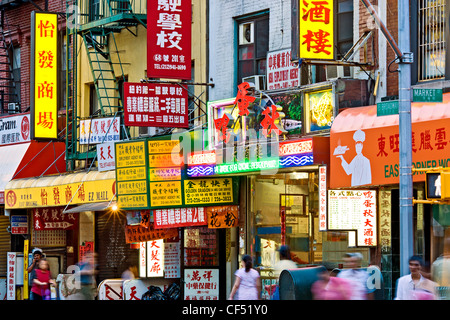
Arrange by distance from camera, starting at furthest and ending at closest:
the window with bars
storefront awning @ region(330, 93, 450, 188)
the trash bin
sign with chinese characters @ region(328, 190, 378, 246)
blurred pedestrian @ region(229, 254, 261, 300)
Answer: sign with chinese characters @ region(328, 190, 378, 246), the window with bars, the trash bin, storefront awning @ region(330, 93, 450, 188), blurred pedestrian @ region(229, 254, 261, 300)

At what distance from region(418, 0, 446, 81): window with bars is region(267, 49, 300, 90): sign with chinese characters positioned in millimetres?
3262

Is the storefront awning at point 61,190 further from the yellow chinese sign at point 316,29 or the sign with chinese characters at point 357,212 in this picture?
the yellow chinese sign at point 316,29

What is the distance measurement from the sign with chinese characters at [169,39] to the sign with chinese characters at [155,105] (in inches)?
16.8

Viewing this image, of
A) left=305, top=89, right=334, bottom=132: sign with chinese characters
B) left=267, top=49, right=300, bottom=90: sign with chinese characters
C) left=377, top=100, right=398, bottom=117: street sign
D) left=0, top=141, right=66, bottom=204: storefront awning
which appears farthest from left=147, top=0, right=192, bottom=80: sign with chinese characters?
left=377, top=100, right=398, bottom=117: street sign

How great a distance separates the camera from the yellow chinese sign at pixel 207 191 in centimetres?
A: 2186

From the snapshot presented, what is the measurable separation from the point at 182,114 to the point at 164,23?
87.6 inches

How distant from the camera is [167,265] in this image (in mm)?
23766

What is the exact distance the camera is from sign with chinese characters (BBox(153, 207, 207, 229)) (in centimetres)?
2205

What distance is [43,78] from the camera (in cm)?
2661

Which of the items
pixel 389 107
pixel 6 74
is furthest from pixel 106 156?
pixel 389 107

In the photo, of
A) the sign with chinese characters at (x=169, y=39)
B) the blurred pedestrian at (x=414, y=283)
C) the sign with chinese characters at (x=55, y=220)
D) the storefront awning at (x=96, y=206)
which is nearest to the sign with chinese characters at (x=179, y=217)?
the storefront awning at (x=96, y=206)

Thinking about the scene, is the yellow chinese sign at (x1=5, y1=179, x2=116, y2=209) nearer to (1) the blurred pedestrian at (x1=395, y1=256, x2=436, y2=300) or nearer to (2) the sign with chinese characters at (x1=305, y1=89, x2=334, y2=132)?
(2) the sign with chinese characters at (x1=305, y1=89, x2=334, y2=132)

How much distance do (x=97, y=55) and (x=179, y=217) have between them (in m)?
7.12
